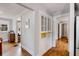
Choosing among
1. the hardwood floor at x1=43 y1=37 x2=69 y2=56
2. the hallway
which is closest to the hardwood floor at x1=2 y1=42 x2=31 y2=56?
the hallway

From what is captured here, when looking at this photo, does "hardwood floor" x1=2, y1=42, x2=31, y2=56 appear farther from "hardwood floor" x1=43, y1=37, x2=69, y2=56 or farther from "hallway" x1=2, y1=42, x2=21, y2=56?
"hardwood floor" x1=43, y1=37, x2=69, y2=56

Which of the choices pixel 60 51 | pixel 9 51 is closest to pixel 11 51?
pixel 9 51

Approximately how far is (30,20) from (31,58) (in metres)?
1.28

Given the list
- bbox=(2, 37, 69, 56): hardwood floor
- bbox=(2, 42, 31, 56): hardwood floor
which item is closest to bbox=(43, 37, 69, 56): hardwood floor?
bbox=(2, 37, 69, 56): hardwood floor

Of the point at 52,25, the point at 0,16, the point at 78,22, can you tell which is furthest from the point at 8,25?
the point at 52,25

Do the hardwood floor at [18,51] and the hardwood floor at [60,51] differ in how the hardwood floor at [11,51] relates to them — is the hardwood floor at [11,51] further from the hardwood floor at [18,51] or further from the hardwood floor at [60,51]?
the hardwood floor at [60,51]

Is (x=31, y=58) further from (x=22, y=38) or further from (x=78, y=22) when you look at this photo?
(x=22, y=38)

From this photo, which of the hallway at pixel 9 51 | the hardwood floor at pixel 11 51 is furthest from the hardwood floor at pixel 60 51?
the hallway at pixel 9 51

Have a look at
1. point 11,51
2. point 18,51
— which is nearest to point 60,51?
point 18,51

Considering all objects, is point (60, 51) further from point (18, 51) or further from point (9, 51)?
point (9, 51)

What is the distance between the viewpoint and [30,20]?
6.71ft

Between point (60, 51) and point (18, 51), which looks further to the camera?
point (60, 51)

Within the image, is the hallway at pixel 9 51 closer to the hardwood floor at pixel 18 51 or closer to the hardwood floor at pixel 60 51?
the hardwood floor at pixel 18 51

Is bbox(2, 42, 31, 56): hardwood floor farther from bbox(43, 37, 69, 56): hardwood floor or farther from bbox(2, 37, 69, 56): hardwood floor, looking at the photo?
bbox(43, 37, 69, 56): hardwood floor
